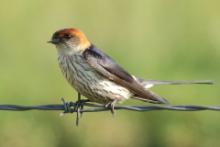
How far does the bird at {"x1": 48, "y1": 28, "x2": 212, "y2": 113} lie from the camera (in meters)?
6.78

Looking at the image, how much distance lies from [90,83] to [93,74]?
0.10 metres

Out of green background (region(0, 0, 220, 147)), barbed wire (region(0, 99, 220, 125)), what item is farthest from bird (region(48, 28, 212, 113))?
green background (region(0, 0, 220, 147))

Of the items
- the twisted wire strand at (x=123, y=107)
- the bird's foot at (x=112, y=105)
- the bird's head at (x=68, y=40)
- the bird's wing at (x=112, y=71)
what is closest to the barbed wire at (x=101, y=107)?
the twisted wire strand at (x=123, y=107)

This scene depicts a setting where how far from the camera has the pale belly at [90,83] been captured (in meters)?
6.77

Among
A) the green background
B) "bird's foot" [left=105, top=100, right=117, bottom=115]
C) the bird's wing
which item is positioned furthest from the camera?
the green background

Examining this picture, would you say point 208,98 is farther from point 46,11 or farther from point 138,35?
point 46,11

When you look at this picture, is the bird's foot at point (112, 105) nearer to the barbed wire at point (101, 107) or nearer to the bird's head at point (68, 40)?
the barbed wire at point (101, 107)

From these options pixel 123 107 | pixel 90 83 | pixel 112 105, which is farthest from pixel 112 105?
pixel 123 107

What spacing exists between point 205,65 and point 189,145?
3.71ft

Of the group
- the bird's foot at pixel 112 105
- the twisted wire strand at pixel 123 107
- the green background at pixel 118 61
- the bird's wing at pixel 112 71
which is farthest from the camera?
the green background at pixel 118 61

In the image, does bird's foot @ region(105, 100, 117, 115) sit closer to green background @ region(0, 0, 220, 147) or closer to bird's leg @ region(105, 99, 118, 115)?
bird's leg @ region(105, 99, 118, 115)

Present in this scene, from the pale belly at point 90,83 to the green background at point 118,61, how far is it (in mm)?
1512

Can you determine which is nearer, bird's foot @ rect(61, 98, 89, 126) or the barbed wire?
the barbed wire

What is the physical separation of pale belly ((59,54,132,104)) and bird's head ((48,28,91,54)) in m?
0.09
